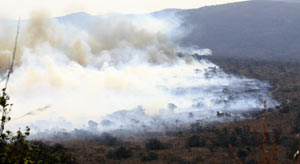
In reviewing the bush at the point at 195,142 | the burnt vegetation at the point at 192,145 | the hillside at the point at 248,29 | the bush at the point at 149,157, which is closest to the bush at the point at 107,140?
the burnt vegetation at the point at 192,145

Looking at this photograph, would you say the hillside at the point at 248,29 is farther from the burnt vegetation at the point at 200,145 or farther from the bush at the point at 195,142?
the bush at the point at 195,142

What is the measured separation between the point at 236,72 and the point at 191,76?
35.1ft

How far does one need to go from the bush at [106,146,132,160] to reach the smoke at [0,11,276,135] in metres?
5.78

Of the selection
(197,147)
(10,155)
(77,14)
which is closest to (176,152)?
(197,147)

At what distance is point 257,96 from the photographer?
123ft

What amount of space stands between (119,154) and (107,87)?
52.5 ft

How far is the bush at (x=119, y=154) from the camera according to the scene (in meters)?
18.3

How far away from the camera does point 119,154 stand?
18.5 m

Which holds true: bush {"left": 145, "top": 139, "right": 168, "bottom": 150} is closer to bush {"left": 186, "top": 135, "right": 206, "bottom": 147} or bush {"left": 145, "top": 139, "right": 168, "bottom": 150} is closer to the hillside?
bush {"left": 186, "top": 135, "right": 206, "bottom": 147}

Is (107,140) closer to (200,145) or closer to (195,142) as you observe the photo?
(195,142)

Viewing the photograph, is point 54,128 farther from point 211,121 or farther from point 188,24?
point 188,24

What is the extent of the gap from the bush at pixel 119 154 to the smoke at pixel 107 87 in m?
5.78

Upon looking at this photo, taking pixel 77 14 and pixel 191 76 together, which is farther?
pixel 77 14

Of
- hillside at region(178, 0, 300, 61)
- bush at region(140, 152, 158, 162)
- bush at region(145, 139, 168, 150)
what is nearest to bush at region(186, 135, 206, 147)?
bush at region(145, 139, 168, 150)
